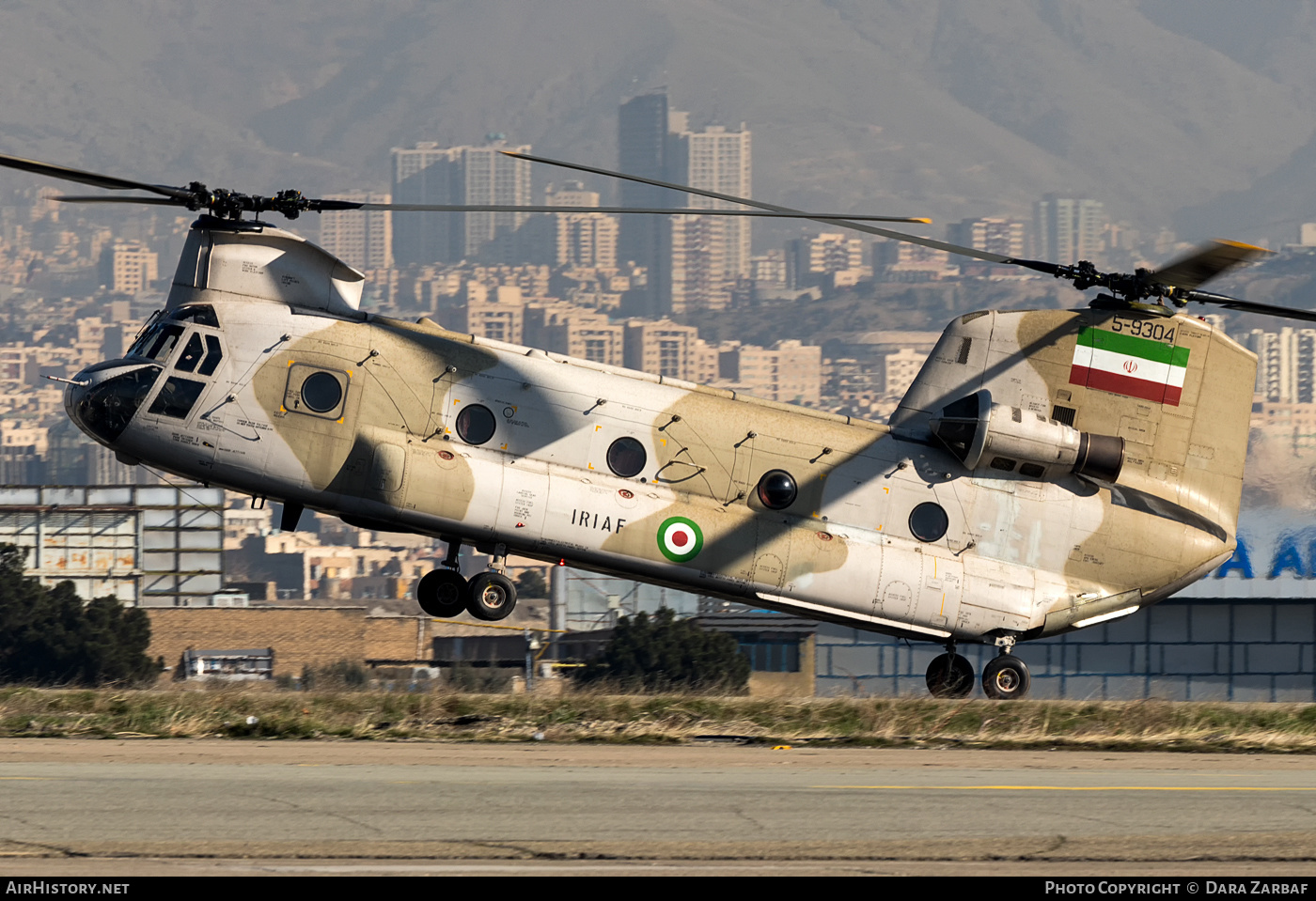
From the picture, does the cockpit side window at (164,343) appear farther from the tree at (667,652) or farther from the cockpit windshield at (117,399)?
the tree at (667,652)

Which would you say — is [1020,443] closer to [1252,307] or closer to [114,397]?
[1252,307]

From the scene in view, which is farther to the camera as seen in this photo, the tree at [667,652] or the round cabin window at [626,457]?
the tree at [667,652]

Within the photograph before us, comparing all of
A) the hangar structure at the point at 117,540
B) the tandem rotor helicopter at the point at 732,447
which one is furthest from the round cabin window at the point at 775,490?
the hangar structure at the point at 117,540

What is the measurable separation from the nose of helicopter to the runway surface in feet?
15.9

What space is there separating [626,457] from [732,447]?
1479 millimetres

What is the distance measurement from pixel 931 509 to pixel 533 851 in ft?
42.0

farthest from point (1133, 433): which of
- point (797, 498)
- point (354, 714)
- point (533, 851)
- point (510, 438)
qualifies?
point (533, 851)

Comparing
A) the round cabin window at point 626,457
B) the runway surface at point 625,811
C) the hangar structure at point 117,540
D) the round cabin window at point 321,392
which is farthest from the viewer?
the hangar structure at point 117,540

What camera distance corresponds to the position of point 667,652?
237ft

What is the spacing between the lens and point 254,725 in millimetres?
20344

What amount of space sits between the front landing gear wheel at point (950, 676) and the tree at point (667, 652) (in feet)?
138

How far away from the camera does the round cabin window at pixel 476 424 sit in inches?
910

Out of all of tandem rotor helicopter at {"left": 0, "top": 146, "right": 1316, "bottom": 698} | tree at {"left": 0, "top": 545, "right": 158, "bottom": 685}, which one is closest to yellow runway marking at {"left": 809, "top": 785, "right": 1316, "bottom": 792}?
tandem rotor helicopter at {"left": 0, "top": 146, "right": 1316, "bottom": 698}

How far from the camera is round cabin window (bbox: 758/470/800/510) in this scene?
2402 cm
